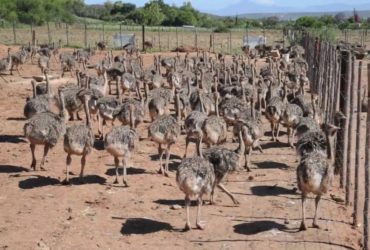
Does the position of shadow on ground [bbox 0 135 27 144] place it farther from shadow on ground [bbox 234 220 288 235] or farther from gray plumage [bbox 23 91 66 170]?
shadow on ground [bbox 234 220 288 235]

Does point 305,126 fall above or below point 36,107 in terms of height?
below

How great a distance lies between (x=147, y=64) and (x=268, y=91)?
1574 centimetres

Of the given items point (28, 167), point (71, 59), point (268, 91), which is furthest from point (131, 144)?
point (71, 59)

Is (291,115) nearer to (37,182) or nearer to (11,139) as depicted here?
(37,182)

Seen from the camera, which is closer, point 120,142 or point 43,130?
point 120,142

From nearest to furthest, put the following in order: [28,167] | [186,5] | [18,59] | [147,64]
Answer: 1. [28,167]
2. [18,59]
3. [147,64]
4. [186,5]

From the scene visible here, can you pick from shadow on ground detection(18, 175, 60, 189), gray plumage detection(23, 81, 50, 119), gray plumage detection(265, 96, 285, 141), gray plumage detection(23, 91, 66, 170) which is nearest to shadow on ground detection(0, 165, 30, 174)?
gray plumage detection(23, 91, 66, 170)

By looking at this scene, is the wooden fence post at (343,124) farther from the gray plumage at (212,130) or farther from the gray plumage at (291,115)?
the gray plumage at (212,130)

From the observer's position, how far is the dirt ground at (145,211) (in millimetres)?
9055

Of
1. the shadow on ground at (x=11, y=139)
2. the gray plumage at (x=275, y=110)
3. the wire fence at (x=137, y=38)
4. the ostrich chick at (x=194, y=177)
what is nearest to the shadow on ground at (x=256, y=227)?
the ostrich chick at (x=194, y=177)

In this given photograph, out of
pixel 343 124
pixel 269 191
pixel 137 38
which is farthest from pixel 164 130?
pixel 137 38

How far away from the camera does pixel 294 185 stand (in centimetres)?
1187

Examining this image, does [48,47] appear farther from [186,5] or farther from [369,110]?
[186,5]

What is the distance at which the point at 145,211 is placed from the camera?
10.4 meters
